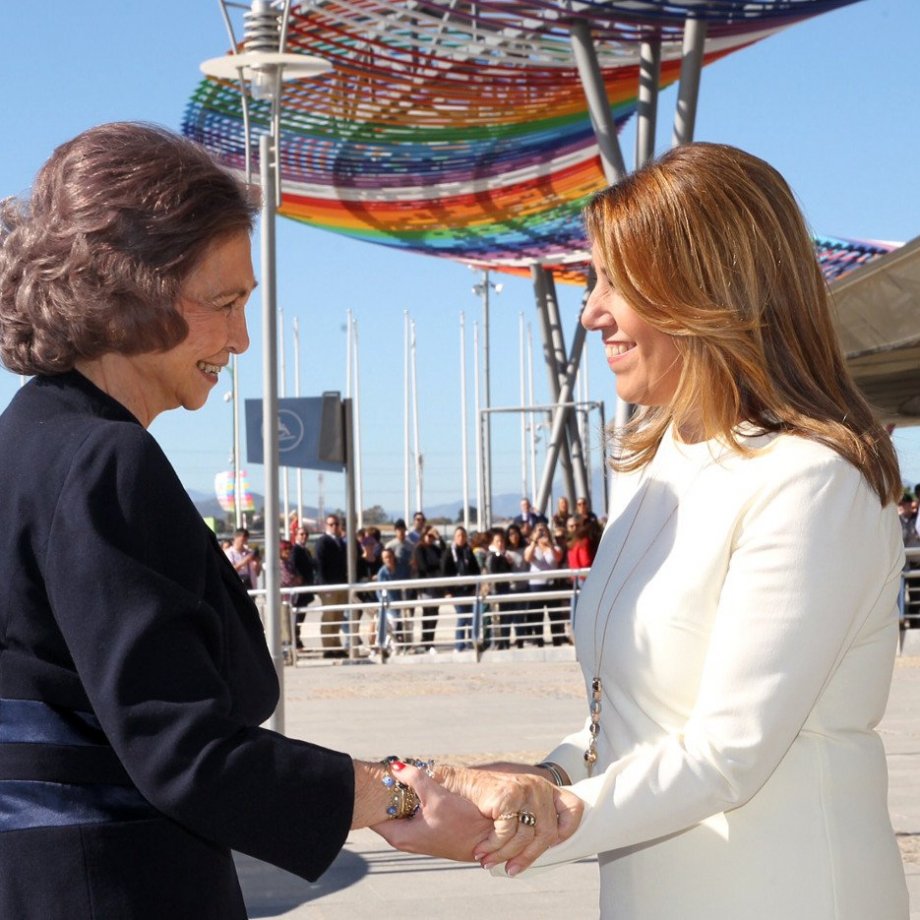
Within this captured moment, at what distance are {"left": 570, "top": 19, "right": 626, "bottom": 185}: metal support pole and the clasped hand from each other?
16.3 meters

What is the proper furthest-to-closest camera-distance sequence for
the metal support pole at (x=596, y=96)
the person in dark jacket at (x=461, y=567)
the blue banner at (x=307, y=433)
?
the person in dark jacket at (x=461, y=567) < the metal support pole at (x=596, y=96) < the blue banner at (x=307, y=433)

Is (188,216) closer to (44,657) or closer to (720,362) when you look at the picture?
(44,657)

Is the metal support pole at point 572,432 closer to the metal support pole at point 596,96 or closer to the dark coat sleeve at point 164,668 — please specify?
the metal support pole at point 596,96

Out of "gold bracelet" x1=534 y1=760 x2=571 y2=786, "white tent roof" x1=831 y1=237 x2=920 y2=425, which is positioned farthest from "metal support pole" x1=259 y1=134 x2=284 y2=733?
"gold bracelet" x1=534 y1=760 x2=571 y2=786

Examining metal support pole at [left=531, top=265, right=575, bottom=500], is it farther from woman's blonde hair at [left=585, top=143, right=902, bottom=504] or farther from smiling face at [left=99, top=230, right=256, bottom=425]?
smiling face at [left=99, top=230, right=256, bottom=425]

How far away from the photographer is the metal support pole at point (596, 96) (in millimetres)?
18078

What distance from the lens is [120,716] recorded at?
1883mm

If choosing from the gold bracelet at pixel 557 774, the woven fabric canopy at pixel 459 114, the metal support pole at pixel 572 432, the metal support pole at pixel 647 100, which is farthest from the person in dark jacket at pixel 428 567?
the gold bracelet at pixel 557 774

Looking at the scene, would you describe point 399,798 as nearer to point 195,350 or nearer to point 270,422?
point 195,350

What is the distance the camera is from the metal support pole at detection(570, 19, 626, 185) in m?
18.1

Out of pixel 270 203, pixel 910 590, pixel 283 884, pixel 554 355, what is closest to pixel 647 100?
pixel 910 590

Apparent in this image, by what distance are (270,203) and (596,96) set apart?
10463 millimetres

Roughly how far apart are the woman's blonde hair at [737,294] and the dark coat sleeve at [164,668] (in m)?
0.83

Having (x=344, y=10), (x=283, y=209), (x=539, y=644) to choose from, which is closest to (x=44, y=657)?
(x=539, y=644)
